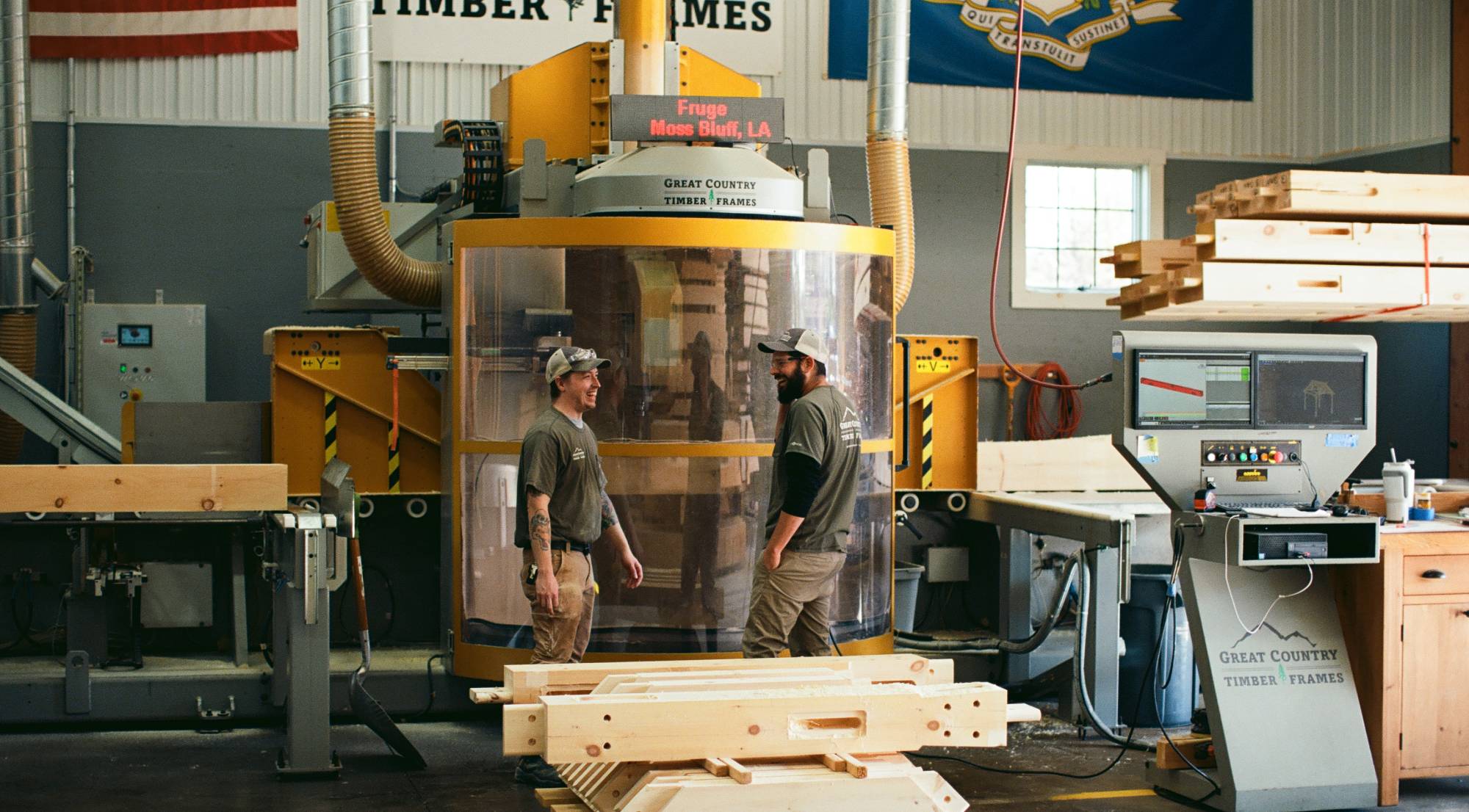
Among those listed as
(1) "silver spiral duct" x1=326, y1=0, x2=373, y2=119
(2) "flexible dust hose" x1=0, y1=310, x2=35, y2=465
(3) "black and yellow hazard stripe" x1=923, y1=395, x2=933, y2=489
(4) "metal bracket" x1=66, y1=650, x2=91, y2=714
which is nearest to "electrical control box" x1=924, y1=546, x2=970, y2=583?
(3) "black and yellow hazard stripe" x1=923, y1=395, x2=933, y2=489

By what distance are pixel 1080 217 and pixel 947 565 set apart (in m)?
3.11

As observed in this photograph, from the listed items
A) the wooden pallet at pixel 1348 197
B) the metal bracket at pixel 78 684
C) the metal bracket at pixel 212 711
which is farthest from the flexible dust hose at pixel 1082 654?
the metal bracket at pixel 78 684

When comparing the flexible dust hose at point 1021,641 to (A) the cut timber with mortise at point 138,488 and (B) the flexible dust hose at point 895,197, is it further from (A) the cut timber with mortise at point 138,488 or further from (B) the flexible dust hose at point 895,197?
(A) the cut timber with mortise at point 138,488

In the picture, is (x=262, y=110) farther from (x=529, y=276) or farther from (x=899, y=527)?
(x=899, y=527)

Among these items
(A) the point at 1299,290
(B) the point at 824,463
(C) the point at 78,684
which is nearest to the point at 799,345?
(B) the point at 824,463

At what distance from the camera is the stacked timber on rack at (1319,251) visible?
669 cm

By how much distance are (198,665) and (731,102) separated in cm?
434

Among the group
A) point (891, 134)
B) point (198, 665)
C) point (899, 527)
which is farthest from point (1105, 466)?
point (198, 665)

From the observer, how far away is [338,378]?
8.77m

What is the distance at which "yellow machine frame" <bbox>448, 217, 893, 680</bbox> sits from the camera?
25.3 ft

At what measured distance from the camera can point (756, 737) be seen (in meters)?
4.72

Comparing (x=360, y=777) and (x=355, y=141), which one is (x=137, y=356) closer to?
(x=355, y=141)

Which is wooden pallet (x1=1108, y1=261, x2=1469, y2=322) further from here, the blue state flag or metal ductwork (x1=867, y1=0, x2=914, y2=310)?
the blue state flag

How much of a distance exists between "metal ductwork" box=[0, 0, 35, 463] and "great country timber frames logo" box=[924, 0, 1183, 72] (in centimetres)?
623
